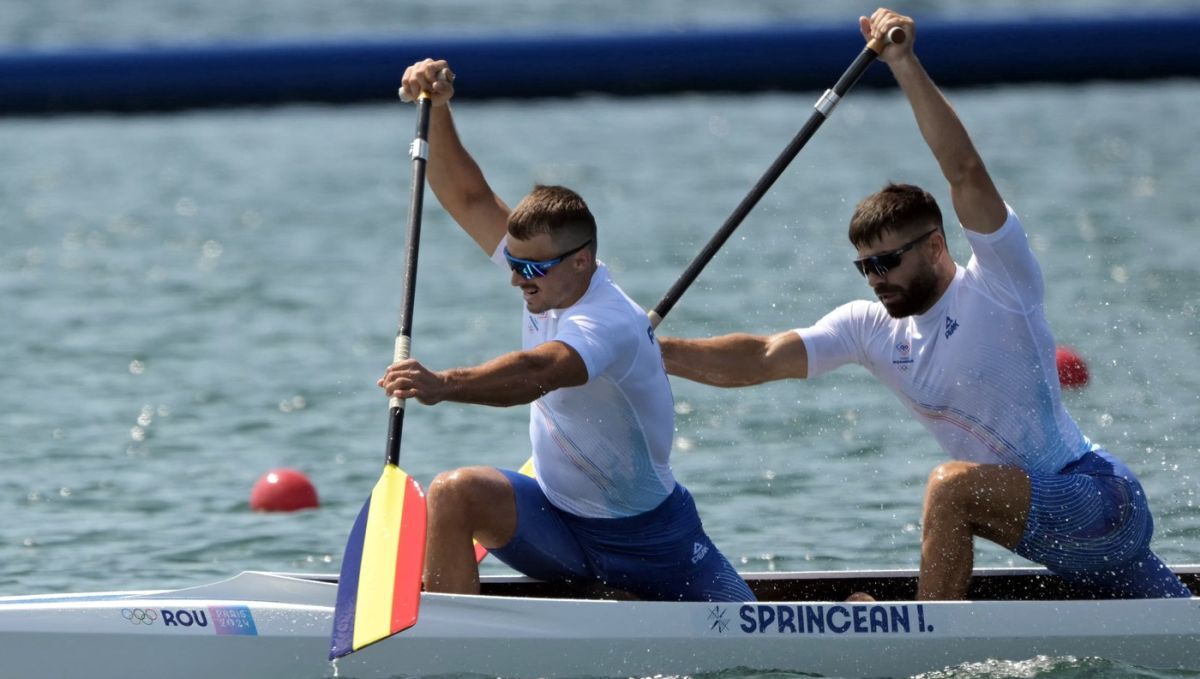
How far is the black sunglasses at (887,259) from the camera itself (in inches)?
200

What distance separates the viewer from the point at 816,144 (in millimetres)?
19188

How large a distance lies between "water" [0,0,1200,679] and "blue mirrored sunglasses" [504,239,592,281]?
1498 mm

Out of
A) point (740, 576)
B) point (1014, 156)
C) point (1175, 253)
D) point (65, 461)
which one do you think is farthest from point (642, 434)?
point (1014, 156)

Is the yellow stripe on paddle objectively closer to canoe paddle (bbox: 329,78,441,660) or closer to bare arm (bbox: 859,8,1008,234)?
canoe paddle (bbox: 329,78,441,660)

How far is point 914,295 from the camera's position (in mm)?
5156

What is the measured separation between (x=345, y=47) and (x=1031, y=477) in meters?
15.8

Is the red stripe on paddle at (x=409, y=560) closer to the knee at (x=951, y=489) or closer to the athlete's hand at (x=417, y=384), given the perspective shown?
the athlete's hand at (x=417, y=384)

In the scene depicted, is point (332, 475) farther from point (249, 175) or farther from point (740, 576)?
point (249, 175)

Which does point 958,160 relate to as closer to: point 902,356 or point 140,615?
point 902,356

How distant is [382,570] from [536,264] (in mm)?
867

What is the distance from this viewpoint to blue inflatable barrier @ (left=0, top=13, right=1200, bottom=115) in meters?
19.8

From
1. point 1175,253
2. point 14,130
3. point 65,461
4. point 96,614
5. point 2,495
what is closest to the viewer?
point 96,614

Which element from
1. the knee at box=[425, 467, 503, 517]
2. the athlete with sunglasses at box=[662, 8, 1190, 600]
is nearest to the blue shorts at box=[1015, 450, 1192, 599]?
the athlete with sunglasses at box=[662, 8, 1190, 600]

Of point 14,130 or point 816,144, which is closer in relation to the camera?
point 816,144
